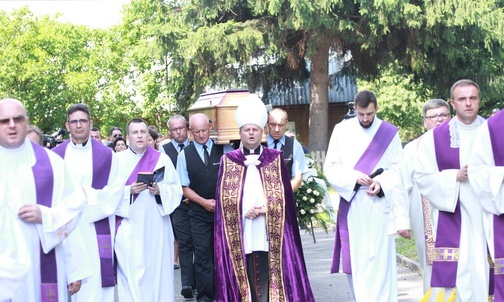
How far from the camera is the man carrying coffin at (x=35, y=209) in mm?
6359

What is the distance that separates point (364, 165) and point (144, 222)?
2.49 m

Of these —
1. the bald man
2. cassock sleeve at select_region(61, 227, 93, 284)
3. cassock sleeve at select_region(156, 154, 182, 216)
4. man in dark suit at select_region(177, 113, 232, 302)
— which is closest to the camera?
cassock sleeve at select_region(61, 227, 93, 284)

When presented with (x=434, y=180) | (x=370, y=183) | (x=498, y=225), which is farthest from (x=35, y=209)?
(x=370, y=183)

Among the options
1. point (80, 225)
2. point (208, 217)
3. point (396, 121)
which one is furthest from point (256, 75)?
point (80, 225)

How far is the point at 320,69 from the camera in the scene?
35.7 metres

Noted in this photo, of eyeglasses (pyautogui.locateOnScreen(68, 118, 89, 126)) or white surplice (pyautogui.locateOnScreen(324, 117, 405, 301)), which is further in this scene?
white surplice (pyautogui.locateOnScreen(324, 117, 405, 301))

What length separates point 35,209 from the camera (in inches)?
251

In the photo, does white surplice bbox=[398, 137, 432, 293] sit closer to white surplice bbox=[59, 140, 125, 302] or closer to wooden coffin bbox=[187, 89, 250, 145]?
wooden coffin bbox=[187, 89, 250, 145]

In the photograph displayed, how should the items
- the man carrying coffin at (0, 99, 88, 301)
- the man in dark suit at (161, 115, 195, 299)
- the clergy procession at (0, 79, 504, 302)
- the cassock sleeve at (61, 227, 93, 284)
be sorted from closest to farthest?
the man carrying coffin at (0, 99, 88, 301), the clergy procession at (0, 79, 504, 302), the cassock sleeve at (61, 227, 93, 284), the man in dark suit at (161, 115, 195, 299)

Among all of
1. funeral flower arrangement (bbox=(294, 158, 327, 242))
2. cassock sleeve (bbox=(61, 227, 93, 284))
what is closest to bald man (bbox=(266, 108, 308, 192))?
funeral flower arrangement (bbox=(294, 158, 327, 242))

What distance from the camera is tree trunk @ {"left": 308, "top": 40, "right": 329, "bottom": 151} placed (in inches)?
1400

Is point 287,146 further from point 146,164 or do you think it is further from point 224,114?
point 146,164

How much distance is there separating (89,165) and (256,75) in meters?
28.0

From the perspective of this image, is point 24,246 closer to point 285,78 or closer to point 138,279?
point 138,279
